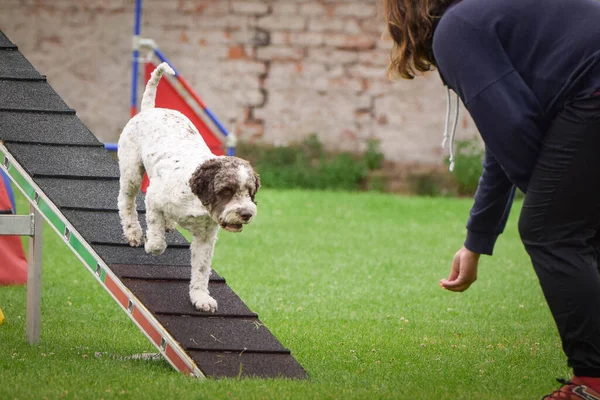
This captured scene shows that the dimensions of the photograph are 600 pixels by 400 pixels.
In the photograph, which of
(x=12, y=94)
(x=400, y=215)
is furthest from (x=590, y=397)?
(x=400, y=215)

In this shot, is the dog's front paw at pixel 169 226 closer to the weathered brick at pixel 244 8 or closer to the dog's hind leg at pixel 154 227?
the dog's hind leg at pixel 154 227

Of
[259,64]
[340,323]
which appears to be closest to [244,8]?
[259,64]

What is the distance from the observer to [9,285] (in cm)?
688

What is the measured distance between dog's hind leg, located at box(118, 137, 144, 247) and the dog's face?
25.5 inches

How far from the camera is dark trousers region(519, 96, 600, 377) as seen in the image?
3.18 meters

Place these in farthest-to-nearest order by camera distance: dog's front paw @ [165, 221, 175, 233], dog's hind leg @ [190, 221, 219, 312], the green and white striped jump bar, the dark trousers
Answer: dog's front paw @ [165, 221, 175, 233] < dog's hind leg @ [190, 221, 219, 312] < the green and white striped jump bar < the dark trousers

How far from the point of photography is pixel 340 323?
5.95 m

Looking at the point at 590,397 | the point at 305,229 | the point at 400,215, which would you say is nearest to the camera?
the point at 590,397

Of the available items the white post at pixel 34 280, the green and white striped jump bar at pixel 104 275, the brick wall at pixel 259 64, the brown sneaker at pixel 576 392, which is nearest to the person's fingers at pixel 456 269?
the brown sneaker at pixel 576 392

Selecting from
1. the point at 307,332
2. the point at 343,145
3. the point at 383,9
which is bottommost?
the point at 343,145

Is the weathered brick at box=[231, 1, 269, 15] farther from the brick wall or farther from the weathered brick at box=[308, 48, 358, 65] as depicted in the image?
the weathered brick at box=[308, 48, 358, 65]

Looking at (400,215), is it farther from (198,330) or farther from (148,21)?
(198,330)

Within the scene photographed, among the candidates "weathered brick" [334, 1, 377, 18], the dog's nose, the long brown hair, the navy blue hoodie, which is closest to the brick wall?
"weathered brick" [334, 1, 377, 18]

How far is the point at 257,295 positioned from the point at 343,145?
8119 millimetres
